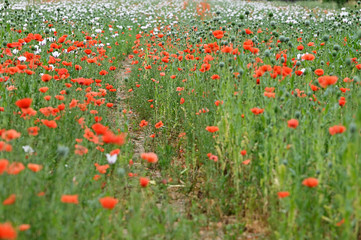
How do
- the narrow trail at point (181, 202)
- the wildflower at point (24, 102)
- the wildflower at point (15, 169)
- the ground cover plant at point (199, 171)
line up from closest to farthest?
the wildflower at point (15, 169) → the ground cover plant at point (199, 171) → the wildflower at point (24, 102) → the narrow trail at point (181, 202)

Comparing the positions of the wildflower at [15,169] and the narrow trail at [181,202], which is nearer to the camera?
the wildflower at [15,169]

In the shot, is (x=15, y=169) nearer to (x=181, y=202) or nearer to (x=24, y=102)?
(x=24, y=102)

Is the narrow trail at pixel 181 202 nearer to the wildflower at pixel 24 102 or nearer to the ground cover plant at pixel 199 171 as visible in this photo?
the ground cover plant at pixel 199 171

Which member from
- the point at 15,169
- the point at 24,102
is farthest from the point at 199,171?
the point at 15,169

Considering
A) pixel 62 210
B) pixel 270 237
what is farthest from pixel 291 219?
pixel 62 210

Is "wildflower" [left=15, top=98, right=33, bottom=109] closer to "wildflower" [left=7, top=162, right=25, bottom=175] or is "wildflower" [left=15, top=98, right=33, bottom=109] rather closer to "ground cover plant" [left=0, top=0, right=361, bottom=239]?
"ground cover plant" [left=0, top=0, right=361, bottom=239]

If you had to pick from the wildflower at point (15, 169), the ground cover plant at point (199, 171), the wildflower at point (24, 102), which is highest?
the wildflower at point (24, 102)

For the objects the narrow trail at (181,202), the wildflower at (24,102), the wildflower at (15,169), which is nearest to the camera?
the wildflower at (15,169)

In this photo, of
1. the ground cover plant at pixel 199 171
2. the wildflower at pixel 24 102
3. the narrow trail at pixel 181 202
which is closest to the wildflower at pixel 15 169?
the ground cover plant at pixel 199 171

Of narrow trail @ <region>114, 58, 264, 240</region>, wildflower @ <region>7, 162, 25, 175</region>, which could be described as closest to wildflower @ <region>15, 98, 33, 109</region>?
wildflower @ <region>7, 162, 25, 175</region>

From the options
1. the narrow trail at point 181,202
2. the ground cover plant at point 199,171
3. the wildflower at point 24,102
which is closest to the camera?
the ground cover plant at point 199,171

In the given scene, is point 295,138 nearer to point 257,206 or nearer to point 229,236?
point 257,206

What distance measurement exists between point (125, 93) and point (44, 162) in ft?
13.1

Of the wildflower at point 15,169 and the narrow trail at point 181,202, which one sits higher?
the wildflower at point 15,169
